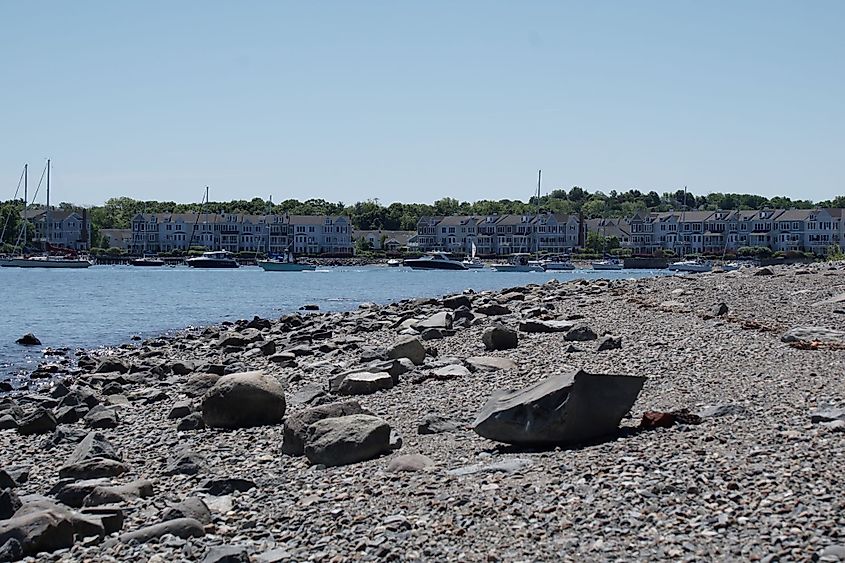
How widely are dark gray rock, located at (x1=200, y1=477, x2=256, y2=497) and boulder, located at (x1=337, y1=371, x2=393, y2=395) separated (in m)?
4.89

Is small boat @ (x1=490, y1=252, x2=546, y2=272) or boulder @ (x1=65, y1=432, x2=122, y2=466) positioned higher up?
boulder @ (x1=65, y1=432, x2=122, y2=466)

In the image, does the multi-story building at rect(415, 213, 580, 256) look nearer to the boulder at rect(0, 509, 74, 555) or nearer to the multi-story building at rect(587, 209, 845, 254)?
the multi-story building at rect(587, 209, 845, 254)

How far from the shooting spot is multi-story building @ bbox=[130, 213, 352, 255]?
604ft

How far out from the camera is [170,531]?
8.35 m

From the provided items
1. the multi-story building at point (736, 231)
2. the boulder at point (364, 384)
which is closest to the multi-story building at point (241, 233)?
the multi-story building at point (736, 231)

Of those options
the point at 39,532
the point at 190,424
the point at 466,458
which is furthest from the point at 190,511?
the point at 190,424

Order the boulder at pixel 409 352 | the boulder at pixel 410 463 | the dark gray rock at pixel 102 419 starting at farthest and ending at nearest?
the boulder at pixel 409 352 < the dark gray rock at pixel 102 419 < the boulder at pixel 410 463

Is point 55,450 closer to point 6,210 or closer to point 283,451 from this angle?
point 283,451

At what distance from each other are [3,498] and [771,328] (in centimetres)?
1294

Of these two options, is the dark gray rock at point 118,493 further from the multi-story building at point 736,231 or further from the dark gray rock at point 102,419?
the multi-story building at point 736,231

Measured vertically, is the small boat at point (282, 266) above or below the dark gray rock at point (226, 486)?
below

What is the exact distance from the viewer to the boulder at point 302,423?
11.3 metres

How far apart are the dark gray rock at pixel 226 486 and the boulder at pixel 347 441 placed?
0.87m

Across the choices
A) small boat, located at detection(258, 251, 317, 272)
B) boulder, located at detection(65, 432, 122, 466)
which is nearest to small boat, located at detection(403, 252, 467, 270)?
small boat, located at detection(258, 251, 317, 272)
